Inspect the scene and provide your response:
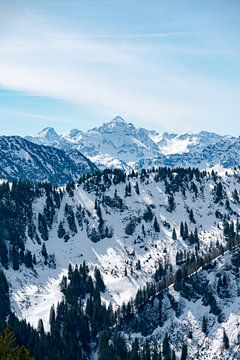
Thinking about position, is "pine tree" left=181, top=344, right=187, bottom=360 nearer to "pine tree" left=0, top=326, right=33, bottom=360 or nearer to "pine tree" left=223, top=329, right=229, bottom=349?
"pine tree" left=223, top=329, right=229, bottom=349

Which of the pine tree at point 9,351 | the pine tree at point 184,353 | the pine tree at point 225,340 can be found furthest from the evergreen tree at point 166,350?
the pine tree at point 9,351

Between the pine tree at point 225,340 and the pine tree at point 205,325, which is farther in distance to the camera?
the pine tree at point 205,325

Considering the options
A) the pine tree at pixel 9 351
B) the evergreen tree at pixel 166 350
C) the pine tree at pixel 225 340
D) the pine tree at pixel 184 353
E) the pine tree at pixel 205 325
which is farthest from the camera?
the pine tree at pixel 205 325

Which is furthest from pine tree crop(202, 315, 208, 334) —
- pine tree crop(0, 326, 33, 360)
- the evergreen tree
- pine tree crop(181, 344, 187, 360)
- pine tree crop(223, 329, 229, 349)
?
pine tree crop(0, 326, 33, 360)

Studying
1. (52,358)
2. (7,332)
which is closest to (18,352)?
(7,332)

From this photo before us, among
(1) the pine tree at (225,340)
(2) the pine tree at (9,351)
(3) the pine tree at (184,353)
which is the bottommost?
(3) the pine tree at (184,353)

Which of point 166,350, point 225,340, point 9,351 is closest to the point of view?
point 9,351

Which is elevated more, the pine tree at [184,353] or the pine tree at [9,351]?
the pine tree at [9,351]

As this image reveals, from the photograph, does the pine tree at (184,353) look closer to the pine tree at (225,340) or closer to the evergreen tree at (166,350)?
the evergreen tree at (166,350)

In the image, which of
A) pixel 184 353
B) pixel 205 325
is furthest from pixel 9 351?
pixel 205 325

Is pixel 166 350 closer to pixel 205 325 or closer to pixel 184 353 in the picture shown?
pixel 184 353

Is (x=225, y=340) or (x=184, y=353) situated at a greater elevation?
(x=225, y=340)

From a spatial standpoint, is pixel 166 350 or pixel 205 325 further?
pixel 205 325

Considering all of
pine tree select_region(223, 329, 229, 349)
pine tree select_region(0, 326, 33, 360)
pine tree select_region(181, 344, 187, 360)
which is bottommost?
pine tree select_region(181, 344, 187, 360)
